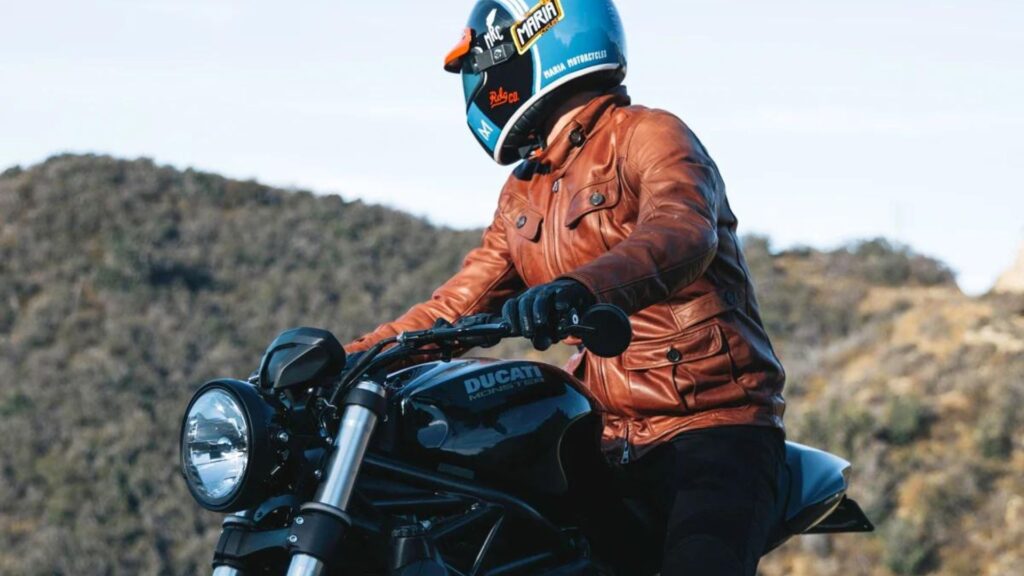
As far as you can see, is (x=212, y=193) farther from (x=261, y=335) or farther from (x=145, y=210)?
(x=261, y=335)

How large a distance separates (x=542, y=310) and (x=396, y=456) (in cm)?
49

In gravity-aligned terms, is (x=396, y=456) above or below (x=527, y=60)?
below

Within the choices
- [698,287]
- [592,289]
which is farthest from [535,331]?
[698,287]

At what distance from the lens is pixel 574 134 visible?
4664 mm

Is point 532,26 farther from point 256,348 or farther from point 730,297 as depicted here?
point 256,348

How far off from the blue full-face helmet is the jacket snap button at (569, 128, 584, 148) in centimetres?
14

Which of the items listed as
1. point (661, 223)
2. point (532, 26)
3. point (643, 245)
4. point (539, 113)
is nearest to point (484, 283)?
point (539, 113)

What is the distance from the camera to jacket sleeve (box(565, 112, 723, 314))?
363cm

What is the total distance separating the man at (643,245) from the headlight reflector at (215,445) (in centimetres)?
95

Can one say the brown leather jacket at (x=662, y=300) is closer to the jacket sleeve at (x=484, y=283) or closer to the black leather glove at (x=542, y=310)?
the jacket sleeve at (x=484, y=283)

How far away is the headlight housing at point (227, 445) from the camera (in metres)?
3.14

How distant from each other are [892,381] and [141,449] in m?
12.4

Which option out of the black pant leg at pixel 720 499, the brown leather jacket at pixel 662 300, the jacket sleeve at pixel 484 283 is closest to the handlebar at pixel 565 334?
the brown leather jacket at pixel 662 300

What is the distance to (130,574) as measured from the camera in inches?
858
